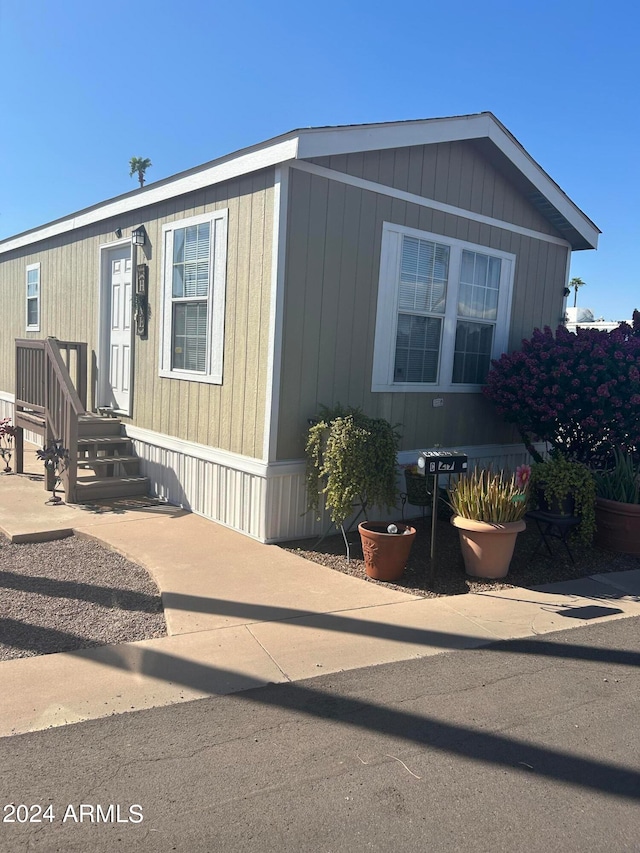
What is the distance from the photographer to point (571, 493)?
6.10m

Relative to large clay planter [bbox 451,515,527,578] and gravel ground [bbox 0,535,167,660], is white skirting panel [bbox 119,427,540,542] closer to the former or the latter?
gravel ground [bbox 0,535,167,660]

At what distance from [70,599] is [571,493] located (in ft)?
14.5

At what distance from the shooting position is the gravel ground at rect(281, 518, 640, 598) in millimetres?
5320

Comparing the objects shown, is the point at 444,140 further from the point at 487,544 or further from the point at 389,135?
the point at 487,544

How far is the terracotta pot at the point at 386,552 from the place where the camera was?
5.16 m

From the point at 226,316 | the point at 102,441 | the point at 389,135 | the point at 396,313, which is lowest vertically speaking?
the point at 102,441

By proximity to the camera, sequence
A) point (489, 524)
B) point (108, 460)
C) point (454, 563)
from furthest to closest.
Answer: point (108, 460) < point (454, 563) < point (489, 524)

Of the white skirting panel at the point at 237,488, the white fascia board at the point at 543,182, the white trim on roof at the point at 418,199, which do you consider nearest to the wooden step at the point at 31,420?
the white skirting panel at the point at 237,488

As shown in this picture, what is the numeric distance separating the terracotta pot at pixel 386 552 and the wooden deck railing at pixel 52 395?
3.43 meters

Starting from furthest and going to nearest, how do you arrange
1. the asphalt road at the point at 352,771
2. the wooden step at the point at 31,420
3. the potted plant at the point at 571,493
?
the wooden step at the point at 31,420
the potted plant at the point at 571,493
the asphalt road at the point at 352,771

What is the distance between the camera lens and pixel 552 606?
16.1 ft

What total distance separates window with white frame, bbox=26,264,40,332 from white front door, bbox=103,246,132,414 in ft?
9.59

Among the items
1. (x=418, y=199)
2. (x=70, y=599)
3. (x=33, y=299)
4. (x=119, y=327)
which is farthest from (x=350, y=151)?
(x=33, y=299)

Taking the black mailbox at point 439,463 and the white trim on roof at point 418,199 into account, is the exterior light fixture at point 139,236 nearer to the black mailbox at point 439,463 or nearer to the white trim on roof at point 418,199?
the white trim on roof at point 418,199
